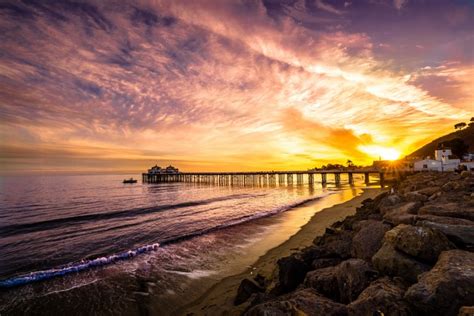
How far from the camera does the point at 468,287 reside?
9.62ft

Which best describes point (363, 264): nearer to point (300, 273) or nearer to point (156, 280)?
point (300, 273)

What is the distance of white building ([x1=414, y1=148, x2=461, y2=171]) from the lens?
1610 inches

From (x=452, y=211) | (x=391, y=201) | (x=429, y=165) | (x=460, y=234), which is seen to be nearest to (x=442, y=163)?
(x=429, y=165)

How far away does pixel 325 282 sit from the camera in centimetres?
470

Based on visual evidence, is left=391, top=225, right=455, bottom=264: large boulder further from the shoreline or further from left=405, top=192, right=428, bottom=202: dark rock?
left=405, top=192, right=428, bottom=202: dark rock

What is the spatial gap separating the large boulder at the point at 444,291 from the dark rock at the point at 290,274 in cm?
292

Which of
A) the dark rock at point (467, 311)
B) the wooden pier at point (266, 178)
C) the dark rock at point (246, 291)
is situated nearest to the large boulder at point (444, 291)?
the dark rock at point (467, 311)

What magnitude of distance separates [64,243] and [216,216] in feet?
36.5

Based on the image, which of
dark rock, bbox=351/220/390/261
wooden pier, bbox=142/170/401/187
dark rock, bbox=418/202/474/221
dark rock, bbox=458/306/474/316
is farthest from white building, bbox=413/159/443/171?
dark rock, bbox=458/306/474/316

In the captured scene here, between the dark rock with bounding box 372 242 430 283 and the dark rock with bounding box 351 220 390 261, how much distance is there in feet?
3.78

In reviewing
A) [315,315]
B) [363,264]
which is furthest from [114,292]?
[363,264]

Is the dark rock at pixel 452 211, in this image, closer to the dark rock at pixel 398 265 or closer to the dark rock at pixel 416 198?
the dark rock at pixel 398 265

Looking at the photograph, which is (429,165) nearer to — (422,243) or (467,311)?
(422,243)

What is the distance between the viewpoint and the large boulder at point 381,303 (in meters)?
3.02
